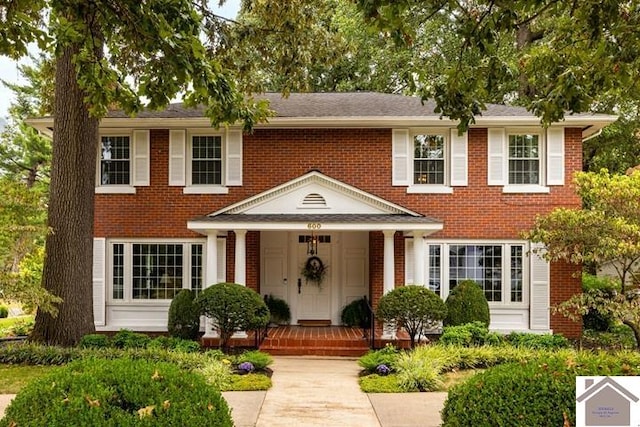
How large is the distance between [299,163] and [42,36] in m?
7.12

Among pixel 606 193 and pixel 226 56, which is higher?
pixel 226 56

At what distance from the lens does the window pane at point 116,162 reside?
1318 centimetres

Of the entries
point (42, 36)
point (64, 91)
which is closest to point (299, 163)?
point (64, 91)

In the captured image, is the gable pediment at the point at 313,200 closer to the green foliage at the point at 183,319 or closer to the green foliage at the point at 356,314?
the green foliage at the point at 183,319

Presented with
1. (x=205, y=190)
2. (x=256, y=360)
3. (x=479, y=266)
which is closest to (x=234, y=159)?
(x=205, y=190)

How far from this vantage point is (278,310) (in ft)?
44.1

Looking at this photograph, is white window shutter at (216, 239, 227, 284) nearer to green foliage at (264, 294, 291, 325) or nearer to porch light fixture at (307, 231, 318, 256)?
green foliage at (264, 294, 291, 325)

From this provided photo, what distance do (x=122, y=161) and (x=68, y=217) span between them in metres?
2.72

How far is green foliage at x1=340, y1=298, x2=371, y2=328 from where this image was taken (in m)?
13.2

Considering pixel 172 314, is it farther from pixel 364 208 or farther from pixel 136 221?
pixel 364 208

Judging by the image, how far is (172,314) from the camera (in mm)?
11461

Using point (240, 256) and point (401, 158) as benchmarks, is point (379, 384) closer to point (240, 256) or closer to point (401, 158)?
point (240, 256)

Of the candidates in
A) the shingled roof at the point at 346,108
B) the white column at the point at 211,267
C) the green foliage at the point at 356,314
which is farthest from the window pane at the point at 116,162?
the green foliage at the point at 356,314

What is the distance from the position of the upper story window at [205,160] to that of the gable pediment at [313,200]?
139cm
